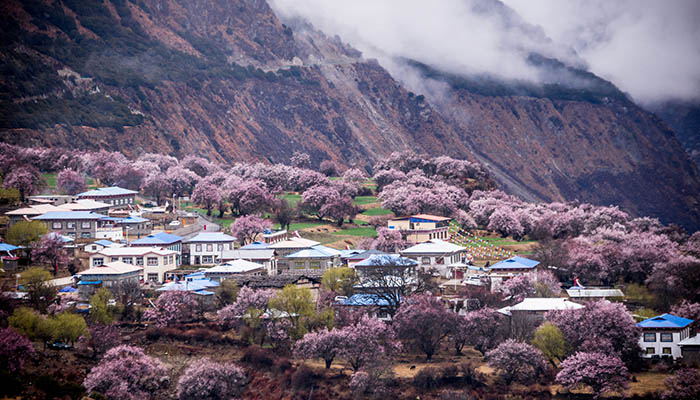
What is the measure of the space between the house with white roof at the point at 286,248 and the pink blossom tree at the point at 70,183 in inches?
1104

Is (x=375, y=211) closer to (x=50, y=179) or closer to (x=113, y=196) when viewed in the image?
(x=113, y=196)

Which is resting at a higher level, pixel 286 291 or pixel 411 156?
pixel 411 156

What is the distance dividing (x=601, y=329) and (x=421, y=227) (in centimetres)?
3655

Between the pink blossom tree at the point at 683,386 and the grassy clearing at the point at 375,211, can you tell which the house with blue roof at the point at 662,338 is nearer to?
the pink blossom tree at the point at 683,386

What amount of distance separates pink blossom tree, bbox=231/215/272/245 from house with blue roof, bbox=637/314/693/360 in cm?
3869

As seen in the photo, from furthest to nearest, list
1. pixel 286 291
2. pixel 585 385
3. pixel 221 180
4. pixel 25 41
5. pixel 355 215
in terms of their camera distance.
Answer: pixel 25 41
pixel 221 180
pixel 355 215
pixel 286 291
pixel 585 385

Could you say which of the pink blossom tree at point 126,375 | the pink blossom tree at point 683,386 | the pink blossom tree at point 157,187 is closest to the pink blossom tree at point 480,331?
the pink blossom tree at point 683,386

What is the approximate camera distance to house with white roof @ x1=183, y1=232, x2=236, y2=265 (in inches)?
3041

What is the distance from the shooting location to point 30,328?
54594 millimetres

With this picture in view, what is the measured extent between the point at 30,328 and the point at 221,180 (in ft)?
192

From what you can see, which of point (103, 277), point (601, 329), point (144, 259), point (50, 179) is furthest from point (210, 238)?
point (50, 179)

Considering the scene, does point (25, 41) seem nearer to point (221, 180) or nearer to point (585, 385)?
point (221, 180)

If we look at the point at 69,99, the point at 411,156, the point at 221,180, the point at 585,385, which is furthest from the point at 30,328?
the point at 69,99

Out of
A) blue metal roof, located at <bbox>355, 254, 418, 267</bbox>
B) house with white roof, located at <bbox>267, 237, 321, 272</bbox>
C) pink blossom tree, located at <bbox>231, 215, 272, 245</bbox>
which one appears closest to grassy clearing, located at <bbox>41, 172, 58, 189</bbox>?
pink blossom tree, located at <bbox>231, 215, 272, 245</bbox>
